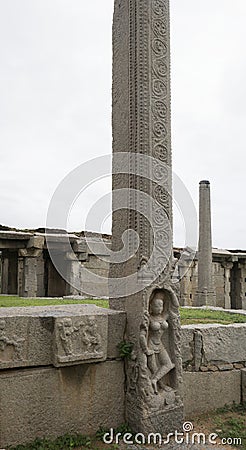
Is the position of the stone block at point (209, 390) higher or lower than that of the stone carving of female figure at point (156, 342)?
lower

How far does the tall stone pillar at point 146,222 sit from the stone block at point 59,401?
209mm

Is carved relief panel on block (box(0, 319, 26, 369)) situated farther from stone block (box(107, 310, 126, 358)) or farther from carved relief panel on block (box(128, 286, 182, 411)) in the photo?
carved relief panel on block (box(128, 286, 182, 411))

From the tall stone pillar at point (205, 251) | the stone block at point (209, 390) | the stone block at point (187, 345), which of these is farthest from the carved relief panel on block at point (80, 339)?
the tall stone pillar at point (205, 251)

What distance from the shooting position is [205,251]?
1130 centimetres

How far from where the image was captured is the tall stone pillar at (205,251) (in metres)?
11.1

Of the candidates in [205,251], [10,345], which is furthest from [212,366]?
[205,251]

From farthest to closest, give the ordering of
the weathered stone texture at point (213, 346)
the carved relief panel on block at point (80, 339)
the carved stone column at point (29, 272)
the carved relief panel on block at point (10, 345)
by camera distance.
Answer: the carved stone column at point (29, 272)
the weathered stone texture at point (213, 346)
the carved relief panel on block at point (80, 339)
the carved relief panel on block at point (10, 345)

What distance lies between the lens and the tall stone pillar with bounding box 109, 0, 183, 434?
351 cm

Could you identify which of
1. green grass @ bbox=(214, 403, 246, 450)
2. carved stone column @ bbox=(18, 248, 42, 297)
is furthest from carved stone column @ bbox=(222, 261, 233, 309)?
green grass @ bbox=(214, 403, 246, 450)

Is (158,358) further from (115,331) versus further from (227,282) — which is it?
(227,282)

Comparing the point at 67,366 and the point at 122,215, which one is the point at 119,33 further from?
the point at 67,366

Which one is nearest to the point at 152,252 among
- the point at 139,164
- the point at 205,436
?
the point at 139,164

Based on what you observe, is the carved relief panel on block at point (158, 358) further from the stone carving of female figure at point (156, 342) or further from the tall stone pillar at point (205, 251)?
the tall stone pillar at point (205, 251)

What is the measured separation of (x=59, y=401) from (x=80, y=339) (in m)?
0.55
